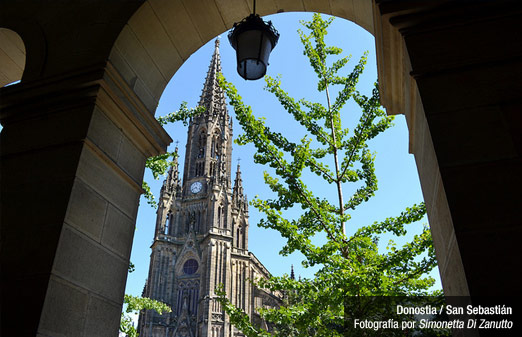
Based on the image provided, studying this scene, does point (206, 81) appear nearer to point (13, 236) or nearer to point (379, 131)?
point (379, 131)

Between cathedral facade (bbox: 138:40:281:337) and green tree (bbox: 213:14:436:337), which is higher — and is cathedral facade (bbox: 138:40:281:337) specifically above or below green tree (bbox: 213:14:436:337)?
above

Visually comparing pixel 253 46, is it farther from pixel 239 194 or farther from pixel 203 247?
pixel 239 194

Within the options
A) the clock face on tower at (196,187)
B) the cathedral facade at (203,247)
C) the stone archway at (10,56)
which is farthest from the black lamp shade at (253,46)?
the clock face on tower at (196,187)

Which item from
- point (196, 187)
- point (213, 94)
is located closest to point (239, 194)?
→ point (196, 187)

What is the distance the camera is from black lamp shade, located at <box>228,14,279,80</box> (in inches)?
126

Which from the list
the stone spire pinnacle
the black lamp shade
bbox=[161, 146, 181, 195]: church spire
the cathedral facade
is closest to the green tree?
the black lamp shade

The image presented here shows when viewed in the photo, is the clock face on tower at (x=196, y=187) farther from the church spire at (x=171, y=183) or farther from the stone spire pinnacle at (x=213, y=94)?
the stone spire pinnacle at (x=213, y=94)

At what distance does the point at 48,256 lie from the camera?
2373 mm

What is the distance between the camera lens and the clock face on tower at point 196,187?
199 feet

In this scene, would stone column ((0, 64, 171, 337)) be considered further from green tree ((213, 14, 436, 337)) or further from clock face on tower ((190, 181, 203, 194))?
clock face on tower ((190, 181, 203, 194))

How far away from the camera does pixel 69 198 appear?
2.57 meters

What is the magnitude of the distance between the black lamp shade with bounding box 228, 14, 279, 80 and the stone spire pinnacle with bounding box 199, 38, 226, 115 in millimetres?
62840

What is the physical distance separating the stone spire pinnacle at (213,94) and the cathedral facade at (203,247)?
0.58 meters

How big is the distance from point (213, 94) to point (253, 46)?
66.9 m
